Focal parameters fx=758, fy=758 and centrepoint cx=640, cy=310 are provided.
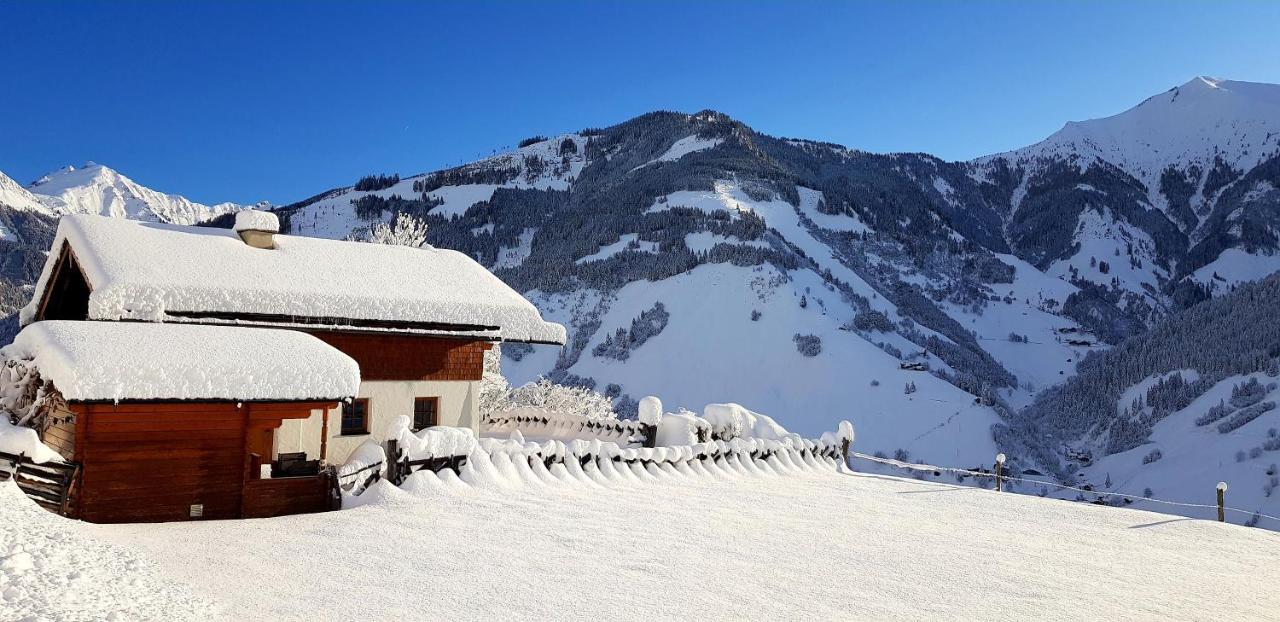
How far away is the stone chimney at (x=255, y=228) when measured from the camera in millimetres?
18109

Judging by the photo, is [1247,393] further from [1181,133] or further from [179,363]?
[1181,133]

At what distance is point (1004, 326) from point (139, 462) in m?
82.0

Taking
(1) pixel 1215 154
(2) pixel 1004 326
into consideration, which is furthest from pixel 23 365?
(1) pixel 1215 154

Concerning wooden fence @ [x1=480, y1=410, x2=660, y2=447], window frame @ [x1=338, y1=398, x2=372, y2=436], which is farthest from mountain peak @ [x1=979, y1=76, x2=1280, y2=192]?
window frame @ [x1=338, y1=398, x2=372, y2=436]

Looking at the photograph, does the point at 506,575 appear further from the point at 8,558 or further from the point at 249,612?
the point at 8,558

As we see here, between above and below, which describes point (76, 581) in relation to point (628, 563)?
above

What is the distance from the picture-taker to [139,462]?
1139cm

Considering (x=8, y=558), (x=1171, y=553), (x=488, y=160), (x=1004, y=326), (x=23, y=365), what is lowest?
(x=1171, y=553)

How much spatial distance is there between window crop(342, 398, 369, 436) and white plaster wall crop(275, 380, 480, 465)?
0.11 meters

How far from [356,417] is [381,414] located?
0.56m

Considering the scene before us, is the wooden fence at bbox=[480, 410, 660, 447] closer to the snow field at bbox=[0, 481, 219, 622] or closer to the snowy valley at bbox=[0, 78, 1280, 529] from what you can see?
the snow field at bbox=[0, 481, 219, 622]

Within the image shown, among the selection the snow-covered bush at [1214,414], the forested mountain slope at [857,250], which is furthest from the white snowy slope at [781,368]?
the snow-covered bush at [1214,414]

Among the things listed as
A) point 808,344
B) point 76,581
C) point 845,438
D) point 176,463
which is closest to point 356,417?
point 176,463

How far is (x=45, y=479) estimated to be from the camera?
34.9 ft
